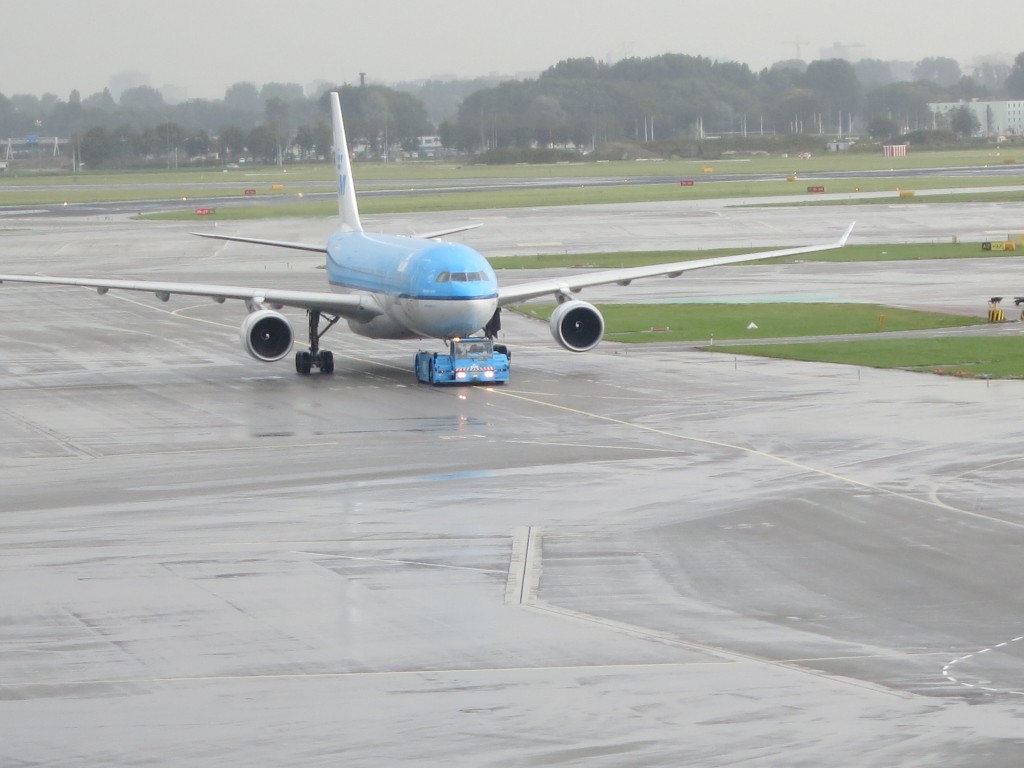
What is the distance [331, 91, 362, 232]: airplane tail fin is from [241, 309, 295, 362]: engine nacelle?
1023 centimetres

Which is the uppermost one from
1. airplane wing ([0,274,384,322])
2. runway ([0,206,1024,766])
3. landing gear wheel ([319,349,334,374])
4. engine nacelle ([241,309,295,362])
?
airplane wing ([0,274,384,322])

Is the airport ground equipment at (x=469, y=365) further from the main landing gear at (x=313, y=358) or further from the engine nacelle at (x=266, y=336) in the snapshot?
the engine nacelle at (x=266, y=336)

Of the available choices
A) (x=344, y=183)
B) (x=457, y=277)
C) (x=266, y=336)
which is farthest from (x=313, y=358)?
(x=344, y=183)

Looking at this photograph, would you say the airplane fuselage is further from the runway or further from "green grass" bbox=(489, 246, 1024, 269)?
"green grass" bbox=(489, 246, 1024, 269)

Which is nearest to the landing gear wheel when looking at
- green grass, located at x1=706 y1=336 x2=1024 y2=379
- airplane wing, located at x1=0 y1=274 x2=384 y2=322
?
airplane wing, located at x1=0 y1=274 x2=384 y2=322

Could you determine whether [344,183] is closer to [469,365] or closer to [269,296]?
[269,296]

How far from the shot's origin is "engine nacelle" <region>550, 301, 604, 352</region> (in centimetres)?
4716

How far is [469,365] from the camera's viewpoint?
44.7 m

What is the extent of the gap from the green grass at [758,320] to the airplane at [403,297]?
12.8 ft

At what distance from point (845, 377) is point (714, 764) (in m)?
29.9

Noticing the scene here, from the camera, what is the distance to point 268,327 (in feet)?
152

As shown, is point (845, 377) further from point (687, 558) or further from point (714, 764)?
point (714, 764)

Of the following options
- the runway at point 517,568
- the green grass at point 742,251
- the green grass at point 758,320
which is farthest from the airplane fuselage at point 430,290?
the green grass at point 742,251

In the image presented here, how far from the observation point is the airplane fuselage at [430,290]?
44.1 m
